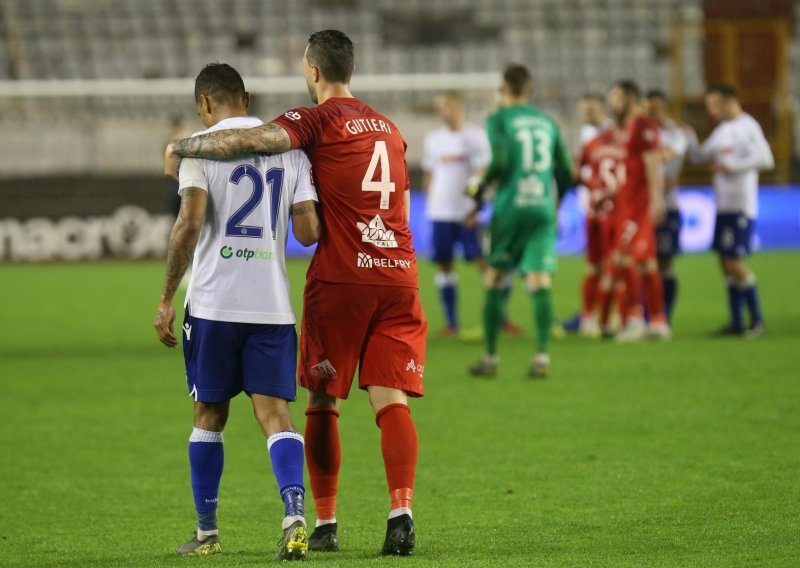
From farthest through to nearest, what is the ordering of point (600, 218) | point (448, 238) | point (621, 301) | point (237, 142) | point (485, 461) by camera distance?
point (448, 238)
point (621, 301)
point (600, 218)
point (485, 461)
point (237, 142)

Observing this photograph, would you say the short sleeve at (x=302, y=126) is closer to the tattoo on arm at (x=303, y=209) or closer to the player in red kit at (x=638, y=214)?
the tattoo on arm at (x=303, y=209)

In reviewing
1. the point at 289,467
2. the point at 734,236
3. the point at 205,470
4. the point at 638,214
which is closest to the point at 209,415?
the point at 205,470

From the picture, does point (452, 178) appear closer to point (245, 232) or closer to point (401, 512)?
point (245, 232)

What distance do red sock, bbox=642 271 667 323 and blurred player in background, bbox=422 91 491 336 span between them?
77.7 inches

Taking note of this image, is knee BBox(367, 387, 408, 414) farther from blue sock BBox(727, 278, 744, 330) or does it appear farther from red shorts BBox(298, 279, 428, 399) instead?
blue sock BBox(727, 278, 744, 330)

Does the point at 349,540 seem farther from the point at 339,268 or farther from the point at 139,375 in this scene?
the point at 139,375

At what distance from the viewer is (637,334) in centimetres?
1193

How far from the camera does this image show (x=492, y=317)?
32.3 ft

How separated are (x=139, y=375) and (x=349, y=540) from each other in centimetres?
558

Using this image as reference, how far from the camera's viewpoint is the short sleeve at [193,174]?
185 inches

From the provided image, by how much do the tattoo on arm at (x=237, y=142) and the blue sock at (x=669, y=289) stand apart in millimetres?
8553

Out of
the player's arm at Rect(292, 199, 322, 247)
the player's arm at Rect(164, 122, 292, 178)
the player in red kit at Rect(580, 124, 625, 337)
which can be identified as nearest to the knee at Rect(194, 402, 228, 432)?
the player's arm at Rect(292, 199, 322, 247)

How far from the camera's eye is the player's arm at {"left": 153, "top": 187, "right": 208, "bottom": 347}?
469 cm

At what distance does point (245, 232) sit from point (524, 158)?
5.43 metres
